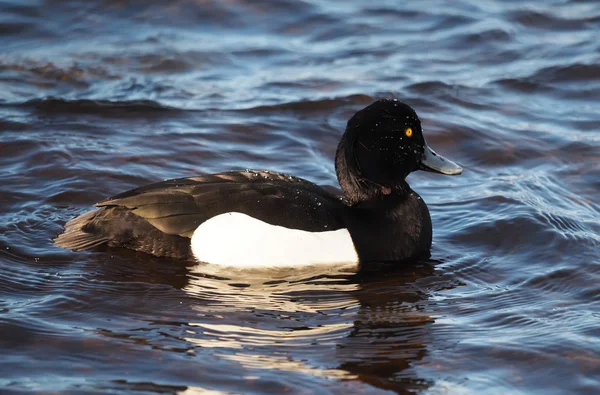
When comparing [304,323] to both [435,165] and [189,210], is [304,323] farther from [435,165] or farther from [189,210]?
[435,165]

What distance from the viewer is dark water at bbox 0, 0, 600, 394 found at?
4.83 metres

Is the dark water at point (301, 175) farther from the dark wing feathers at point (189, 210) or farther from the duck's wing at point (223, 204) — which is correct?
the duck's wing at point (223, 204)

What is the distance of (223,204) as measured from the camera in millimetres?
5926

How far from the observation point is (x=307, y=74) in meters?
10.5

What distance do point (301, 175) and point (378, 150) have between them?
1704 millimetres

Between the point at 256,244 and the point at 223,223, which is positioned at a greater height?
the point at 223,223

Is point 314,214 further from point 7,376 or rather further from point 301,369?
point 7,376

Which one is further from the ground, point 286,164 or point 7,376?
point 286,164

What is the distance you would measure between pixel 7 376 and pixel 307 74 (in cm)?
664

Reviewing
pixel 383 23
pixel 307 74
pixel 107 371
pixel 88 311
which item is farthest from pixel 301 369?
pixel 383 23

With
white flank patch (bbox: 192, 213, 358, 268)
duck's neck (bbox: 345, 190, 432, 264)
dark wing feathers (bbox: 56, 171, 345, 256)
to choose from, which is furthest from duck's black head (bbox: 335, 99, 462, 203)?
white flank patch (bbox: 192, 213, 358, 268)

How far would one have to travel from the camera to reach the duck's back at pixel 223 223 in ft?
19.4

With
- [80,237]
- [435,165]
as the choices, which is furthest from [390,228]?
[80,237]

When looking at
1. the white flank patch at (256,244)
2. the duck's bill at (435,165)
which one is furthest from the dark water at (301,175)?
the duck's bill at (435,165)
